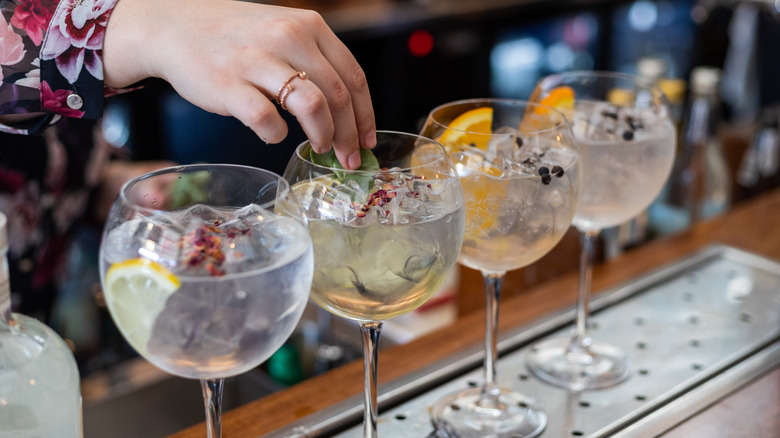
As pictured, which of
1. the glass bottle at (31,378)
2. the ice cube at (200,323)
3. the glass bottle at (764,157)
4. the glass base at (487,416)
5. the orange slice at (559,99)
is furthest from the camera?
the glass bottle at (764,157)

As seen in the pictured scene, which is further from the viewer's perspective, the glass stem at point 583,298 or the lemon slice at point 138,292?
the glass stem at point 583,298

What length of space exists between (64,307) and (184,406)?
0.47 meters

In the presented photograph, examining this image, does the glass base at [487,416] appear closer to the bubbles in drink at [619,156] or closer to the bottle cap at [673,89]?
the bubbles in drink at [619,156]

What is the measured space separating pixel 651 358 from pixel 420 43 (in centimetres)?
272

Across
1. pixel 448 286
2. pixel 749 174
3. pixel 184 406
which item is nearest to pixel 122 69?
pixel 184 406

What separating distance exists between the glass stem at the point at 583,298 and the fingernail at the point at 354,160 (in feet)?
1.65

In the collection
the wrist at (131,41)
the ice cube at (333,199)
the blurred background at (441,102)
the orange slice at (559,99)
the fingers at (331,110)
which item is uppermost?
the wrist at (131,41)

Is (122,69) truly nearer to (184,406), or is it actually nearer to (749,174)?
(184,406)

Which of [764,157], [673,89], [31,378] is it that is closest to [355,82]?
[31,378]

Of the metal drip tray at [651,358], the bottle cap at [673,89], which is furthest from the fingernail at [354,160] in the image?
the bottle cap at [673,89]

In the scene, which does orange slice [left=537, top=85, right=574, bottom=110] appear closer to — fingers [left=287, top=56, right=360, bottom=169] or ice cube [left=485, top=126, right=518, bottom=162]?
ice cube [left=485, top=126, right=518, bottom=162]

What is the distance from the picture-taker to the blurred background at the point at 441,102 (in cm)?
163

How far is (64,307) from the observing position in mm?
1864

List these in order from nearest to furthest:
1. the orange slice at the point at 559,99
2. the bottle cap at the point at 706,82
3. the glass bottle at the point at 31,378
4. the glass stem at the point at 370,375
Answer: the glass bottle at the point at 31,378 < the glass stem at the point at 370,375 < the orange slice at the point at 559,99 < the bottle cap at the point at 706,82
